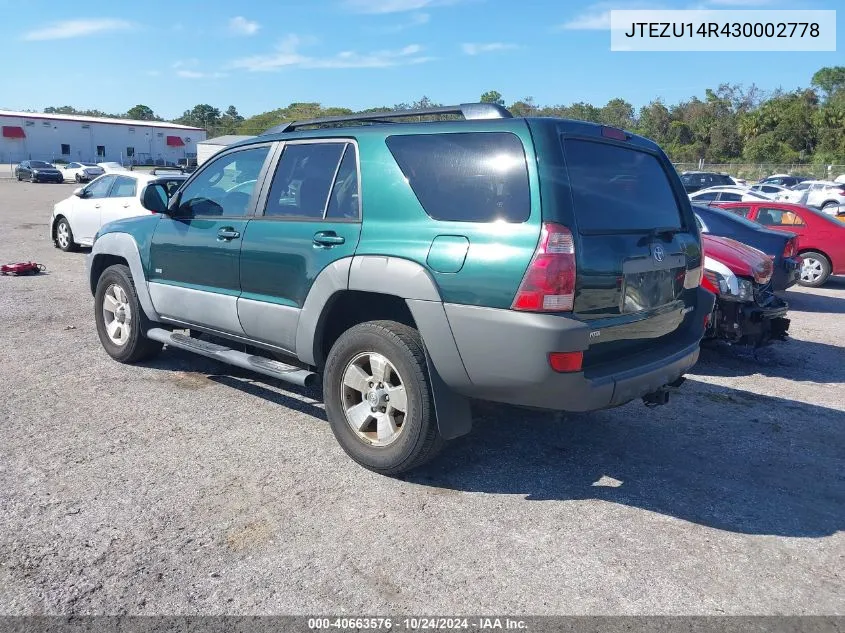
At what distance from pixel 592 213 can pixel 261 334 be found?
234 cm

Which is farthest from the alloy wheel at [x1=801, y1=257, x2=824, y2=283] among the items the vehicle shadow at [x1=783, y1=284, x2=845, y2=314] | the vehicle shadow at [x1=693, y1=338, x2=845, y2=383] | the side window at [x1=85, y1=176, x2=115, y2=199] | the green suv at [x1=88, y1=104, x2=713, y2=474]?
the side window at [x1=85, y1=176, x2=115, y2=199]

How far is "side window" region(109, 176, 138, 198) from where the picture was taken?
12812mm

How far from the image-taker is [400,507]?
3.79 m

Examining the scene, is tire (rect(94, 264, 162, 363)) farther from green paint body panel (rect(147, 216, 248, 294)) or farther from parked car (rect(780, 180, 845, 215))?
parked car (rect(780, 180, 845, 215))

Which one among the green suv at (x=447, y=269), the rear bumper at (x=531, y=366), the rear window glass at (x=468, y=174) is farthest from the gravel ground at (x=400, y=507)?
the rear window glass at (x=468, y=174)

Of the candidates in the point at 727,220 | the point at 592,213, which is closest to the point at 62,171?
the point at 727,220

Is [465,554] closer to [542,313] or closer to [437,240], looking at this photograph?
[542,313]

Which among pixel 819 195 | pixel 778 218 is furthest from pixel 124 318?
pixel 819 195

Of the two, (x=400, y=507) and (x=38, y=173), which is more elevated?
(x=38, y=173)

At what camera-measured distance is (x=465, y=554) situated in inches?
132

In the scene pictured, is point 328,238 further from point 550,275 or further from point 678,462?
point 678,462

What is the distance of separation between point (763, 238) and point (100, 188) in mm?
11425

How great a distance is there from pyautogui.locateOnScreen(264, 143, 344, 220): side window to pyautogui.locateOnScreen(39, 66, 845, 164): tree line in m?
42.3

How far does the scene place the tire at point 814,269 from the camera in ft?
40.6
